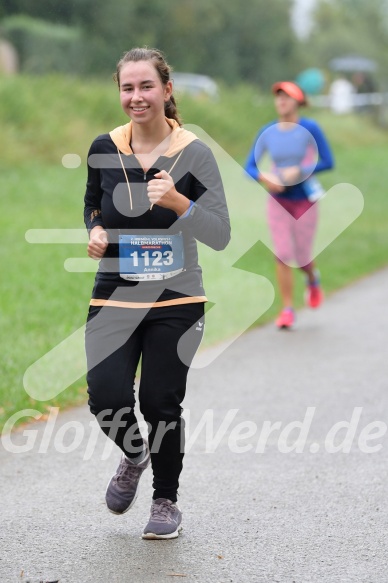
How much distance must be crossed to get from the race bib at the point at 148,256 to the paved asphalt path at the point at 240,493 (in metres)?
1.08

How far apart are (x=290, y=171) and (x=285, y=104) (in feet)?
1.86

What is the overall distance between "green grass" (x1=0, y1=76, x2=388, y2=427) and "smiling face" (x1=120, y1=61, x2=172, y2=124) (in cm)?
280

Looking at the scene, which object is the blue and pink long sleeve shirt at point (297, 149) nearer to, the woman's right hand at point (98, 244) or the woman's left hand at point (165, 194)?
the woman's right hand at point (98, 244)

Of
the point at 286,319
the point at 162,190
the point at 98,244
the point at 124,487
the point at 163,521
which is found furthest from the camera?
the point at 286,319

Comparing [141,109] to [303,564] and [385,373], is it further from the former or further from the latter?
[385,373]

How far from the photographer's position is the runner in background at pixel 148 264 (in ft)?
15.2

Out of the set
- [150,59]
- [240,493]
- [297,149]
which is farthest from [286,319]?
[150,59]

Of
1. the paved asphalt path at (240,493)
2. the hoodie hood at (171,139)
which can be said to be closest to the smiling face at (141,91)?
the hoodie hood at (171,139)

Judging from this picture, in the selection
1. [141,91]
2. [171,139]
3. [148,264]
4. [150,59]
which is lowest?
[148,264]

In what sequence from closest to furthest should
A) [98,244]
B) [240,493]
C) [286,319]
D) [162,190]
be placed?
[162,190]
[98,244]
[240,493]
[286,319]

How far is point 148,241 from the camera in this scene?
4637mm

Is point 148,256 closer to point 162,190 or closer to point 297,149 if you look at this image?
point 162,190

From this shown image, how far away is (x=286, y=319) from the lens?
10219mm

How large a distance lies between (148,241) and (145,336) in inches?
15.4
